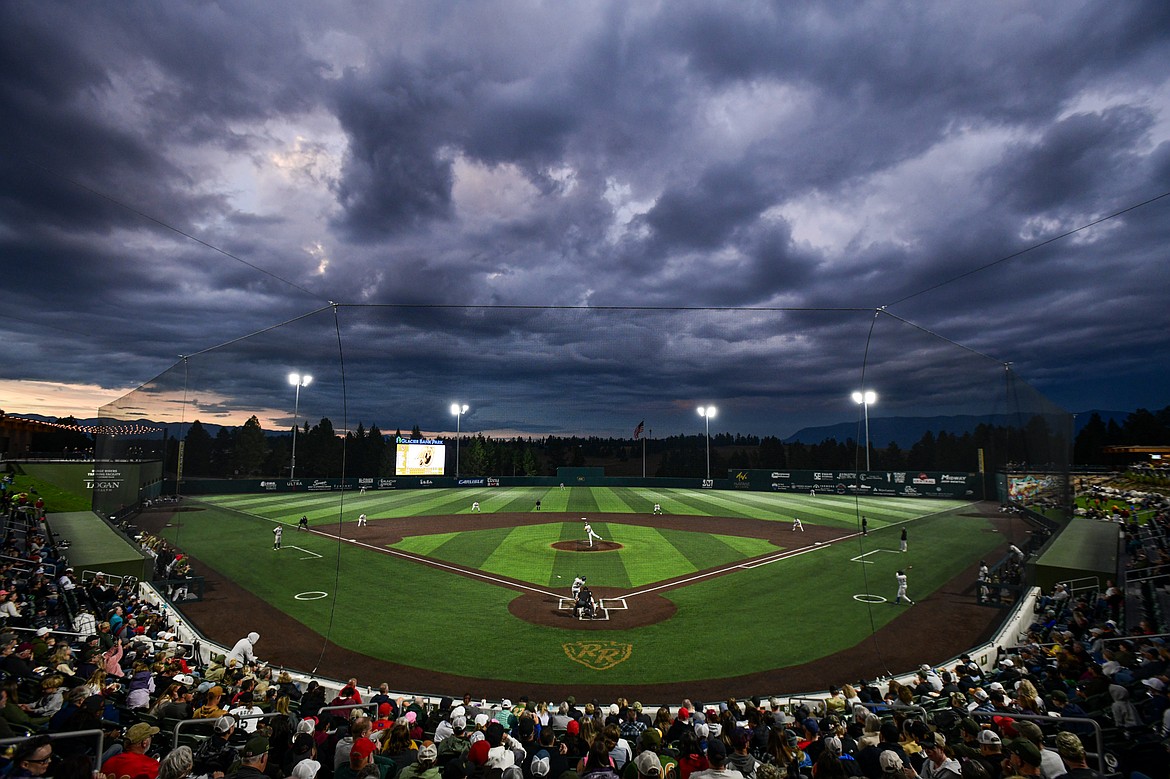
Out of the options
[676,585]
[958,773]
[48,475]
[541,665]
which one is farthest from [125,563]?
[48,475]

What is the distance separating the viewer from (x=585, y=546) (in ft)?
99.0

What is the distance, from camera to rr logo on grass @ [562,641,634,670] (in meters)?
14.3

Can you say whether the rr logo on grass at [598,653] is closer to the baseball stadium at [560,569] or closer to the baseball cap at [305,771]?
the baseball stadium at [560,569]

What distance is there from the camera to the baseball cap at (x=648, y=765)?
5.08m

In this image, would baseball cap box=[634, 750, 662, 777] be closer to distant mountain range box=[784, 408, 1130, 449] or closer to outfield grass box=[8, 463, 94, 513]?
distant mountain range box=[784, 408, 1130, 449]

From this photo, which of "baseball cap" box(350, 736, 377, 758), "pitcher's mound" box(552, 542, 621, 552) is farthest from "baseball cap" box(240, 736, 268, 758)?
"pitcher's mound" box(552, 542, 621, 552)

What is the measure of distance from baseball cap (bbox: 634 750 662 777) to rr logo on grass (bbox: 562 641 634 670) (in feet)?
31.0

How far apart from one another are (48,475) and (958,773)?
61.4m

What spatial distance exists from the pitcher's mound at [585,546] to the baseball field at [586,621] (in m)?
4.15

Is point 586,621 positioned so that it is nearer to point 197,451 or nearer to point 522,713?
point 522,713

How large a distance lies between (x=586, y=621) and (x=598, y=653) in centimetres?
274

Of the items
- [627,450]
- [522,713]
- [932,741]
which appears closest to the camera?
[932,741]

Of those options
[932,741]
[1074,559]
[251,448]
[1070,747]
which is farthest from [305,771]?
[1074,559]

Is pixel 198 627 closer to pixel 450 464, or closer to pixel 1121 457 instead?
pixel 450 464
